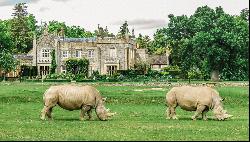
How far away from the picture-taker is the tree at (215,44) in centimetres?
9494

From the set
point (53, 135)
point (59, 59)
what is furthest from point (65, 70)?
point (53, 135)

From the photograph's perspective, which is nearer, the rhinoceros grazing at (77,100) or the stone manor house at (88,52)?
the rhinoceros grazing at (77,100)

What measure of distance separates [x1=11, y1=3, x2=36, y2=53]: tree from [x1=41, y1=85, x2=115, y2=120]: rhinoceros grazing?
13077 cm

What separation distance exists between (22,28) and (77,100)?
152m

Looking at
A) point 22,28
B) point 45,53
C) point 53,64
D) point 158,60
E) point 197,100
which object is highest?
point 22,28

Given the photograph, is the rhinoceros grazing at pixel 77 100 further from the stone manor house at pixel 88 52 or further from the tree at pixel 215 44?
the stone manor house at pixel 88 52

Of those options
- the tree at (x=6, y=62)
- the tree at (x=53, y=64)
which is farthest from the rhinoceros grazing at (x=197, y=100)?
the tree at (x=53, y=64)

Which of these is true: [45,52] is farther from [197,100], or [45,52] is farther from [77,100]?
[197,100]

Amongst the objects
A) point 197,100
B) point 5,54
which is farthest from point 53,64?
point 197,100

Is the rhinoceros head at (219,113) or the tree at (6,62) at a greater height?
the tree at (6,62)

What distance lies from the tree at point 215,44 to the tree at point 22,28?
66.4 m

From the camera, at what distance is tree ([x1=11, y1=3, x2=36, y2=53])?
169250mm

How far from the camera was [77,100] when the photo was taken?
3025 centimetres

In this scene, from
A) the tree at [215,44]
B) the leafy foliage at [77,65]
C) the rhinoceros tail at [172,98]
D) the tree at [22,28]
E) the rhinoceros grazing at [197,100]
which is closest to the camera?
the rhinoceros grazing at [197,100]
